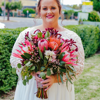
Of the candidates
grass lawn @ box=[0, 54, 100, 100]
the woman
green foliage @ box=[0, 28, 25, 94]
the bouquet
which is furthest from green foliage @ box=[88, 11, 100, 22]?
the bouquet

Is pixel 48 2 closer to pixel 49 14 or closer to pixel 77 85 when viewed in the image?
A: pixel 49 14

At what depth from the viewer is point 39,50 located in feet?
5.34

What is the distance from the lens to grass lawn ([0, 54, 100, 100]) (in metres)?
4.59

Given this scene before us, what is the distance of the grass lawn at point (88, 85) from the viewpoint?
4.59 metres

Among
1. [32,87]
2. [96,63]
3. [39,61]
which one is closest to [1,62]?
[32,87]

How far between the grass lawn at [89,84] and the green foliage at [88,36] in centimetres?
123

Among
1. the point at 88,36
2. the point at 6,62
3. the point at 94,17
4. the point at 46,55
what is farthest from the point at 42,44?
the point at 94,17

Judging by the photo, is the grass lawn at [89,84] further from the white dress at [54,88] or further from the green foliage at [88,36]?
the white dress at [54,88]

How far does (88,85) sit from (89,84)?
0.33 ft

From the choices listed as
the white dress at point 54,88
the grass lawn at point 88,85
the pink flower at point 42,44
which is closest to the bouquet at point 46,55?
the pink flower at point 42,44

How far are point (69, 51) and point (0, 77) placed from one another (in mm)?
2796

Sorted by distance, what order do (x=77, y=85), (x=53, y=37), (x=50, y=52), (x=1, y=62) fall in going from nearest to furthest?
(x=50, y=52) → (x=53, y=37) → (x=1, y=62) → (x=77, y=85)

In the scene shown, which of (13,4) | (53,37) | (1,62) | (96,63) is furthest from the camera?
(13,4)

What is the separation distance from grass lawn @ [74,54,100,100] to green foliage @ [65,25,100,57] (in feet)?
4.04
